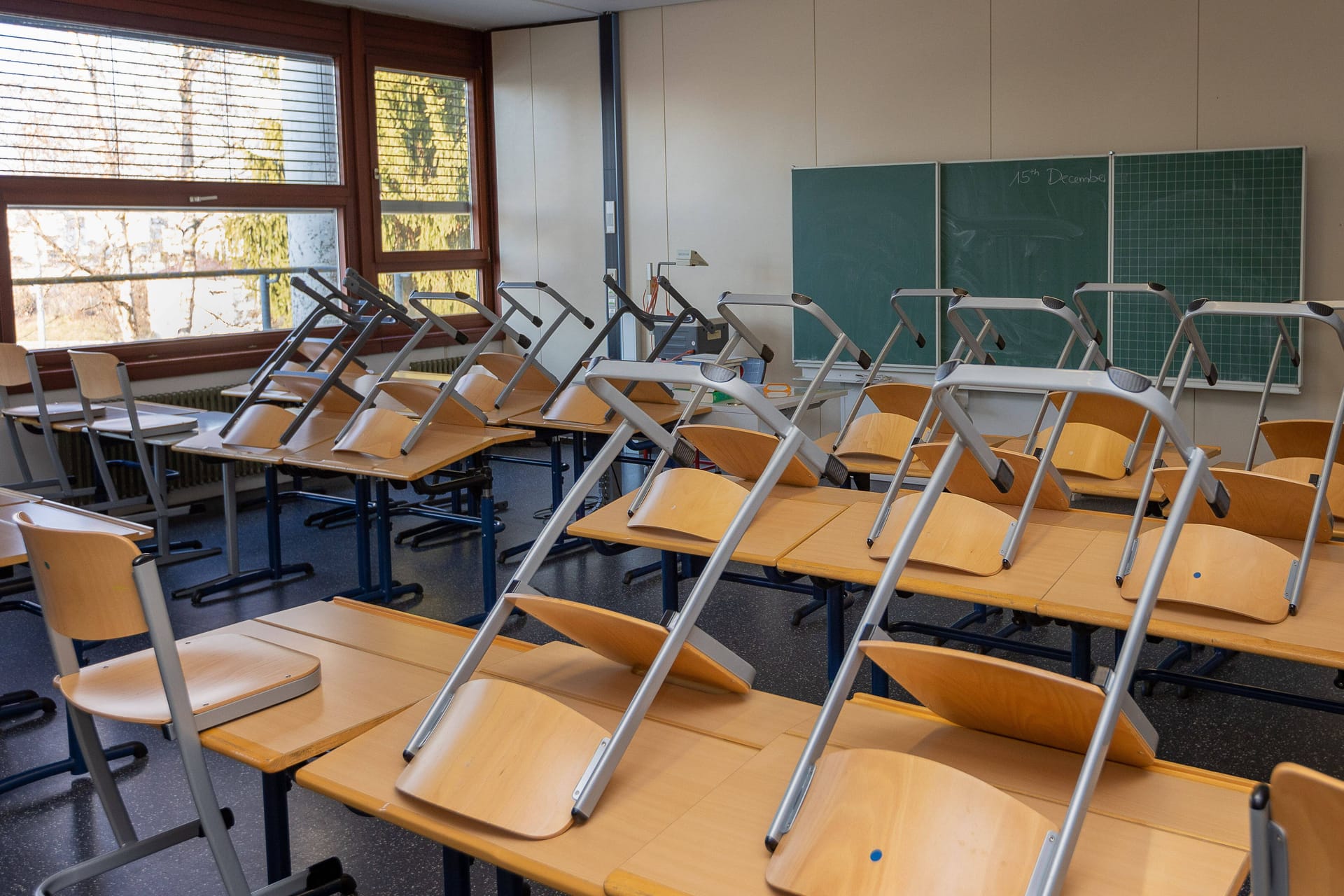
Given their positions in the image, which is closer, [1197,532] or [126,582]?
[126,582]

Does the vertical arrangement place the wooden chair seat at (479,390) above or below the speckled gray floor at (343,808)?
above

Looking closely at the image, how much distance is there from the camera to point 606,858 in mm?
1492

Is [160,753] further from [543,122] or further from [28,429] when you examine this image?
[543,122]

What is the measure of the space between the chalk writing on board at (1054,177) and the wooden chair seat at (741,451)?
3347mm

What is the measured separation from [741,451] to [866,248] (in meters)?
3.61

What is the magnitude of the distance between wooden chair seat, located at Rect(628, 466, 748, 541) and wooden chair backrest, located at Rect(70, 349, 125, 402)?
327 cm

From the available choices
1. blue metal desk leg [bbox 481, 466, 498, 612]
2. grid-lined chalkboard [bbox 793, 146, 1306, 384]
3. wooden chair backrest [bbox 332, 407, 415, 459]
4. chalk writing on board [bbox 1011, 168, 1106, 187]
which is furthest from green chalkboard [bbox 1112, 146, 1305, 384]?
wooden chair backrest [bbox 332, 407, 415, 459]

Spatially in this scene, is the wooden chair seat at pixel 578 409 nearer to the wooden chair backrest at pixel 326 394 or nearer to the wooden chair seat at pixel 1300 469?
the wooden chair backrest at pixel 326 394

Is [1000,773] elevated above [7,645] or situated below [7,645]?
above

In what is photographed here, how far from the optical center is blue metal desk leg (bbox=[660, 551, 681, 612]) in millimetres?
3539

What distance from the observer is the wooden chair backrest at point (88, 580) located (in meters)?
2.01

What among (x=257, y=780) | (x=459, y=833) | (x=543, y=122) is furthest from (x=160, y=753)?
(x=543, y=122)

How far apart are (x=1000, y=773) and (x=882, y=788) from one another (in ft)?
0.91

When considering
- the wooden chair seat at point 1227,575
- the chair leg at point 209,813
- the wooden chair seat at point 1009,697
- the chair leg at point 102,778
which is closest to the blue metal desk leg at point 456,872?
the chair leg at point 209,813
